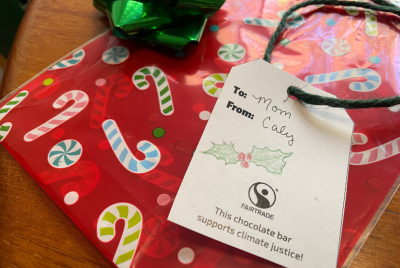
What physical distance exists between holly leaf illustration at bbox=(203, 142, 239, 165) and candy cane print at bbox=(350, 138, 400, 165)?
0.16 meters

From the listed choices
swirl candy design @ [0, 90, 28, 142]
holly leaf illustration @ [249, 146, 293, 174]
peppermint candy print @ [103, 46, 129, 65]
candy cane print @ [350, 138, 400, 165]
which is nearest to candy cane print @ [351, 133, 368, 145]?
candy cane print @ [350, 138, 400, 165]

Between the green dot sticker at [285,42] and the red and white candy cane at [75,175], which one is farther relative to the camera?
the green dot sticker at [285,42]

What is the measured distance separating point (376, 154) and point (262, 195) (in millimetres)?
178

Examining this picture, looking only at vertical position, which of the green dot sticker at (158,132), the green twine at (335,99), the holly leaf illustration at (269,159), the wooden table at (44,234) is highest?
the green twine at (335,99)

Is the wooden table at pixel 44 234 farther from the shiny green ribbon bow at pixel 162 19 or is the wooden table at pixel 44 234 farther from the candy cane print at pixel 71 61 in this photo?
the shiny green ribbon bow at pixel 162 19

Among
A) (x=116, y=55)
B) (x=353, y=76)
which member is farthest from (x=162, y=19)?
(x=353, y=76)

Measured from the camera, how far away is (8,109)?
397mm

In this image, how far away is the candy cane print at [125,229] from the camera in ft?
1.00

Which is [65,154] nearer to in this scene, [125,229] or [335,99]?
[125,229]

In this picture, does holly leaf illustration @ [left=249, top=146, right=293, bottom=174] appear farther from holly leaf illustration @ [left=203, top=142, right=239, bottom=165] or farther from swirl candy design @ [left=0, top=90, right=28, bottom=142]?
swirl candy design @ [left=0, top=90, right=28, bottom=142]

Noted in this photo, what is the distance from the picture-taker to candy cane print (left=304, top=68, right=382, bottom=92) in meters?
0.40

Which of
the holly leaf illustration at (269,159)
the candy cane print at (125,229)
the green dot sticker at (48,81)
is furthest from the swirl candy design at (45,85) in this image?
the holly leaf illustration at (269,159)

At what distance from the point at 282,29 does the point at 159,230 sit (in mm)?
379

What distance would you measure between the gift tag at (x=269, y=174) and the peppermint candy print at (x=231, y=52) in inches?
4.4
